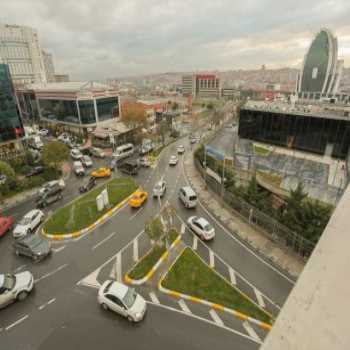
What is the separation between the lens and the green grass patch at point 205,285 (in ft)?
48.5

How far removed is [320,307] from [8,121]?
48.9 metres

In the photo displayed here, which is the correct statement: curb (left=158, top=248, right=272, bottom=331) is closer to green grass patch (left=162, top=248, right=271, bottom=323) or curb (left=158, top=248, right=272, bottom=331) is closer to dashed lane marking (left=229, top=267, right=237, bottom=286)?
green grass patch (left=162, top=248, right=271, bottom=323)

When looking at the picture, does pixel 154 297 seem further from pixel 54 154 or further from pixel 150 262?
pixel 54 154

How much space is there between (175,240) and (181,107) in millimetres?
97535

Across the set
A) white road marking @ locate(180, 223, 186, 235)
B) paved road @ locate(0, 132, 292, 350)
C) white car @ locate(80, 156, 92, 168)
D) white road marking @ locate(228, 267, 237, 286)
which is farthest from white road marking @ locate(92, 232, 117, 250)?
white car @ locate(80, 156, 92, 168)

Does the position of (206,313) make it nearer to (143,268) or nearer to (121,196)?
(143,268)


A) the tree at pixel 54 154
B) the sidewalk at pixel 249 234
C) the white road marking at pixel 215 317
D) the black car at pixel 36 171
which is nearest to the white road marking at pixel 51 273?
the white road marking at pixel 215 317

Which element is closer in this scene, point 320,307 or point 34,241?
point 320,307

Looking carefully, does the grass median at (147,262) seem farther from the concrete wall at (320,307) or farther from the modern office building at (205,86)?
the modern office building at (205,86)

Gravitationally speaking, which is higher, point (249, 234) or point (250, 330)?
point (249, 234)

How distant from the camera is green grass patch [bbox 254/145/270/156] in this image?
4316 cm

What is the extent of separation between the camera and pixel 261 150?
44781 mm

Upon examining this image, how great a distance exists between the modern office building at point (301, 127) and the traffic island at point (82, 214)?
100ft

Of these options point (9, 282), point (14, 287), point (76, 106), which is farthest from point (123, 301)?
point (76, 106)
